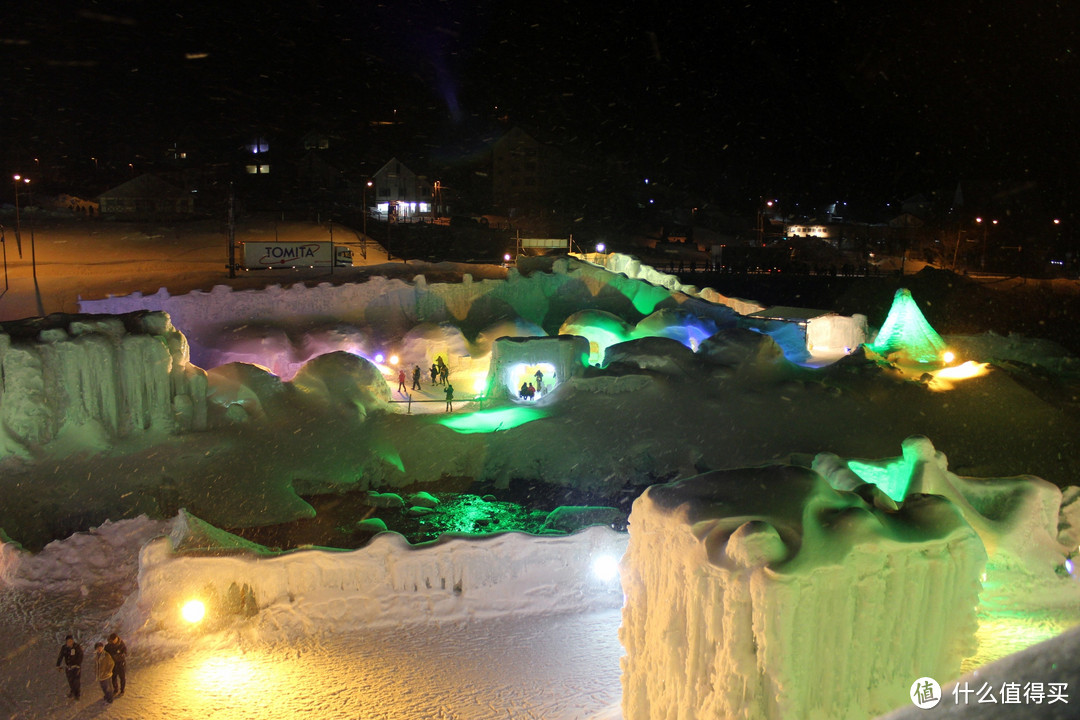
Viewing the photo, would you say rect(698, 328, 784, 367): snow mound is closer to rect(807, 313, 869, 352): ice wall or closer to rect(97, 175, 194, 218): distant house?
rect(807, 313, 869, 352): ice wall

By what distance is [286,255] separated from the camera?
2688cm

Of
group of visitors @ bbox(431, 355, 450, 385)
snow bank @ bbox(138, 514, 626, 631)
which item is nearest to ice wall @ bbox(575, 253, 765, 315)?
group of visitors @ bbox(431, 355, 450, 385)

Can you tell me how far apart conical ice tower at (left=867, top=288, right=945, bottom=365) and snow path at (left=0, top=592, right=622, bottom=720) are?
15.4m

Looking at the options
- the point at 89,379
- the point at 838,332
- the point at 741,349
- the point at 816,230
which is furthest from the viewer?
the point at 816,230

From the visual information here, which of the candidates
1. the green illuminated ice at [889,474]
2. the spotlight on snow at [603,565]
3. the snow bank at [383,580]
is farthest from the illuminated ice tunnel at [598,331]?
the green illuminated ice at [889,474]

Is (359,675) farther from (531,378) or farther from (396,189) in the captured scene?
(396,189)

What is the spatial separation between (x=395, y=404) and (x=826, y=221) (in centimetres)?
4658

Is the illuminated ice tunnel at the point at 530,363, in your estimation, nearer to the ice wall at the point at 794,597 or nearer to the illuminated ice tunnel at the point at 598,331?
the illuminated ice tunnel at the point at 598,331

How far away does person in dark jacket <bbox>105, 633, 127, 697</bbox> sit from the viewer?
834 centimetres

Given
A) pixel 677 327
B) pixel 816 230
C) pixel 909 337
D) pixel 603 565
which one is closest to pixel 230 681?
pixel 603 565

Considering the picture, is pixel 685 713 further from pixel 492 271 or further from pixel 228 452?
pixel 492 271

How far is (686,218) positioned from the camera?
5850 cm

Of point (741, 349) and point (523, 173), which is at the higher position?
point (523, 173)

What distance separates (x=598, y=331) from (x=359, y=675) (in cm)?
1547
